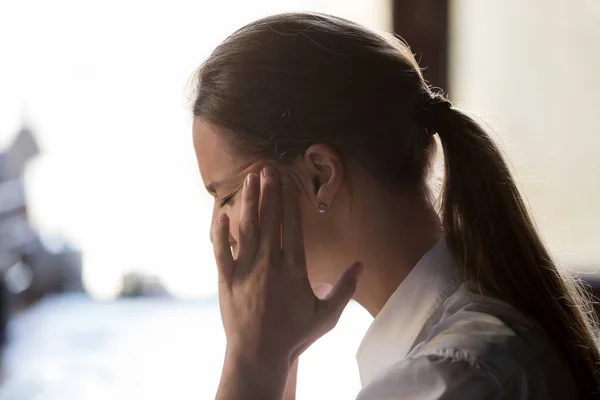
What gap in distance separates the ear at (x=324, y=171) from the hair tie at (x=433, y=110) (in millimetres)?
121

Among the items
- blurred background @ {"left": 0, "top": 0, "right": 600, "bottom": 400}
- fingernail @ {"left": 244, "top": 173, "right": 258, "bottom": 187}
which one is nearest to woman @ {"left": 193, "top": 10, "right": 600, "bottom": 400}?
fingernail @ {"left": 244, "top": 173, "right": 258, "bottom": 187}

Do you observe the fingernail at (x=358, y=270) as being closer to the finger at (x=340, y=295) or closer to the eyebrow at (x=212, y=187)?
the finger at (x=340, y=295)

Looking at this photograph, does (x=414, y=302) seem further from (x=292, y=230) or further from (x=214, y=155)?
(x=214, y=155)

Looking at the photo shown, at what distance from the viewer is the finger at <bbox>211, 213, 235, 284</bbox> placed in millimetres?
913

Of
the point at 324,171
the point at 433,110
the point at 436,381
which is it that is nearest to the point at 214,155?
the point at 324,171

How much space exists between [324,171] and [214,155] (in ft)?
0.50

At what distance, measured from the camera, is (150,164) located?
9.85 feet

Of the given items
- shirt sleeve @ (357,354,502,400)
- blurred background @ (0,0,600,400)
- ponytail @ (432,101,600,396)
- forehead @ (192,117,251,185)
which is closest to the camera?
shirt sleeve @ (357,354,502,400)

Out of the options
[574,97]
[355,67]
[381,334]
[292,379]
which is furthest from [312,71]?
[574,97]

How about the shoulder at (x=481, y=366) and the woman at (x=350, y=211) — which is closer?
the shoulder at (x=481, y=366)

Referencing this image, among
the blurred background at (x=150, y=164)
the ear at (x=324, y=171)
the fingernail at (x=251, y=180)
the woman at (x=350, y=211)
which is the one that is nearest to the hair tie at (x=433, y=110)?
the woman at (x=350, y=211)

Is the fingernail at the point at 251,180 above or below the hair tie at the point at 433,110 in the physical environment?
below

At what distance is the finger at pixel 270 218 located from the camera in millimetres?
894

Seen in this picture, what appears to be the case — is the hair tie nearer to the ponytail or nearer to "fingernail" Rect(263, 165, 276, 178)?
the ponytail
